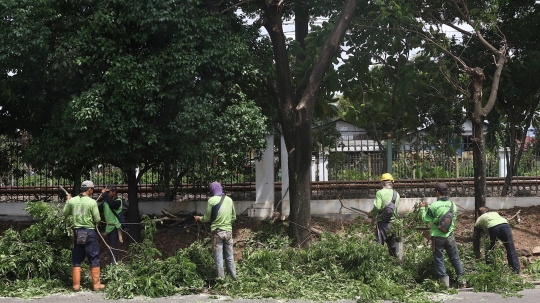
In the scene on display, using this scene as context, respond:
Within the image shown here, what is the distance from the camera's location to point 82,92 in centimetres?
1004

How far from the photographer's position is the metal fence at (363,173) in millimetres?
13305

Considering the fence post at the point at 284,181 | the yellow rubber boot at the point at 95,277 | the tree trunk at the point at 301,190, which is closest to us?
the yellow rubber boot at the point at 95,277

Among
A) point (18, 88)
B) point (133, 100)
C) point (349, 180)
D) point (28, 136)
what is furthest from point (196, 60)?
point (349, 180)

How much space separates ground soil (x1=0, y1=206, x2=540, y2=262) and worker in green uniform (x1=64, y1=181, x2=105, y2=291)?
2.26 m

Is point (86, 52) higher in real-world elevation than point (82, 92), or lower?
higher

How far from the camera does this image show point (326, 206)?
13500 mm

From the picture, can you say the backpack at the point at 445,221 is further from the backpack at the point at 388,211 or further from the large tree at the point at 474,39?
the large tree at the point at 474,39

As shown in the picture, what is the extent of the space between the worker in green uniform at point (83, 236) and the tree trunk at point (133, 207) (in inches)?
112

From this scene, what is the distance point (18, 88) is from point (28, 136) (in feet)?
5.33

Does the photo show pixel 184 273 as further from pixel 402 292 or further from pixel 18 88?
pixel 18 88

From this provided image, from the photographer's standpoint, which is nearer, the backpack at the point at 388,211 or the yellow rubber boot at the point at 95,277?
the yellow rubber boot at the point at 95,277

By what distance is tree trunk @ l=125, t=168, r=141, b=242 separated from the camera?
1199cm

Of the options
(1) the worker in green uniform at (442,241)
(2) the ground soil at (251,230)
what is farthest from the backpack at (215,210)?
(1) the worker in green uniform at (442,241)

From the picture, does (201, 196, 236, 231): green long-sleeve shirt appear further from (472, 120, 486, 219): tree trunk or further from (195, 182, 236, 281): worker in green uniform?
(472, 120, 486, 219): tree trunk
